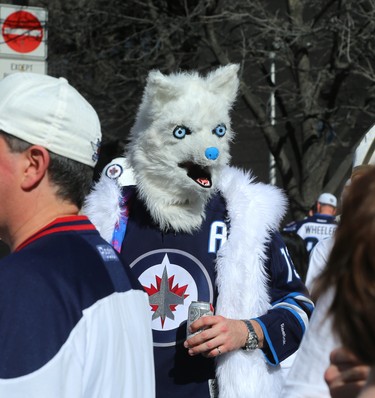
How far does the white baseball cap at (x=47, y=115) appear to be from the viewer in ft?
6.85

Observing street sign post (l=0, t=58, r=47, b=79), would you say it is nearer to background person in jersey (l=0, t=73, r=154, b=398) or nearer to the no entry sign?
the no entry sign

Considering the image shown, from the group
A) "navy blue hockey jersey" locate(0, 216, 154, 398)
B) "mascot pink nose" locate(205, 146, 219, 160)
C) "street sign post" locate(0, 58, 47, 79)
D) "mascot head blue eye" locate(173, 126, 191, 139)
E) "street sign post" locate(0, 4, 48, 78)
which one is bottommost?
"navy blue hockey jersey" locate(0, 216, 154, 398)

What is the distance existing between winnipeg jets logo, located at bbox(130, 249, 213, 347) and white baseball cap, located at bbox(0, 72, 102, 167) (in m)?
1.05

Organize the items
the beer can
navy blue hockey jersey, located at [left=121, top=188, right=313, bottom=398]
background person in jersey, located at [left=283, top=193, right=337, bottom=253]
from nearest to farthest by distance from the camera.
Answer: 1. the beer can
2. navy blue hockey jersey, located at [left=121, top=188, right=313, bottom=398]
3. background person in jersey, located at [left=283, top=193, right=337, bottom=253]

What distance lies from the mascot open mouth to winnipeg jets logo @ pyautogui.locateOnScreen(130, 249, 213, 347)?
0.30m

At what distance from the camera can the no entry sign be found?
691 cm

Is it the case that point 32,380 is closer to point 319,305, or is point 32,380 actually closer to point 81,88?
point 319,305

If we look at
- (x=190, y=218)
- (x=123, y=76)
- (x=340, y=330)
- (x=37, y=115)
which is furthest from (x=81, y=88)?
(x=340, y=330)

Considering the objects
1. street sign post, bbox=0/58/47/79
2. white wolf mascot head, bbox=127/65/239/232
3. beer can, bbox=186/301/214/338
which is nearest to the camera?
beer can, bbox=186/301/214/338

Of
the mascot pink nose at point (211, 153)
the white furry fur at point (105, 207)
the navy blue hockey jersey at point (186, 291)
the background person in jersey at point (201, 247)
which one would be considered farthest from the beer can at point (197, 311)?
the mascot pink nose at point (211, 153)

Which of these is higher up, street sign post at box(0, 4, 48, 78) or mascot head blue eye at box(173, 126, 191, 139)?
street sign post at box(0, 4, 48, 78)

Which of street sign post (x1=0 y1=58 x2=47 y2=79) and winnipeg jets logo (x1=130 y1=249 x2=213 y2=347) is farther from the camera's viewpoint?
street sign post (x1=0 y1=58 x2=47 y2=79)

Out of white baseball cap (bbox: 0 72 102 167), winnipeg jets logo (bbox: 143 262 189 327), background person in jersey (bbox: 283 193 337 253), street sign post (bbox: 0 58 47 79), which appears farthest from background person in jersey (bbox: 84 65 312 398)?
background person in jersey (bbox: 283 193 337 253)

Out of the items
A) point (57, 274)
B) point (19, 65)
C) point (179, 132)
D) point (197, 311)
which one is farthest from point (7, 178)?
point (19, 65)
